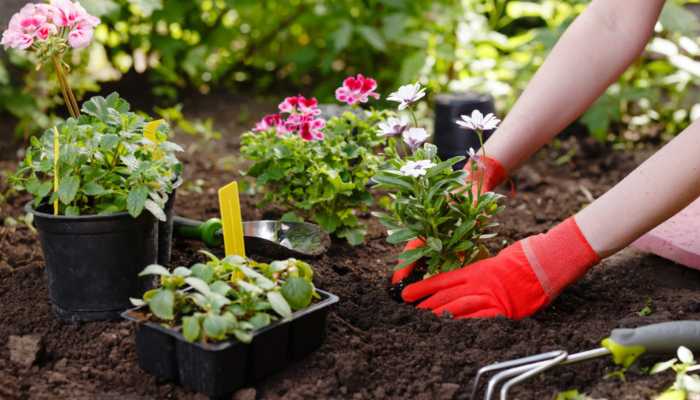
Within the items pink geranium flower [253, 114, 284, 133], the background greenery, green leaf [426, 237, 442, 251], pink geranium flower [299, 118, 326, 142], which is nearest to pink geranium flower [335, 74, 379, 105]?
pink geranium flower [299, 118, 326, 142]

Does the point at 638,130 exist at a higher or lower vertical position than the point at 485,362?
higher

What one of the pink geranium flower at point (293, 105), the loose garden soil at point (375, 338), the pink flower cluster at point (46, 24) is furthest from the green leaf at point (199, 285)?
the pink geranium flower at point (293, 105)

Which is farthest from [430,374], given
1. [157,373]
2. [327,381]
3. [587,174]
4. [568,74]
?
[587,174]

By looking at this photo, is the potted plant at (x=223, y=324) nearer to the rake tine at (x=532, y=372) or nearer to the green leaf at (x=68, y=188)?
the green leaf at (x=68, y=188)

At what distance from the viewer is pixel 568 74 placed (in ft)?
6.02

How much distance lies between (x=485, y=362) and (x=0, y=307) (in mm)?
1269

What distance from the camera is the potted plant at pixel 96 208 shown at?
135cm

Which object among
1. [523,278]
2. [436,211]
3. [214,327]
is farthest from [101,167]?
[523,278]

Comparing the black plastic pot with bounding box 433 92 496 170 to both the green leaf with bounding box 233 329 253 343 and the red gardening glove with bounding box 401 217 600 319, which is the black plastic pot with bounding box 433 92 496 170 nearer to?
the red gardening glove with bounding box 401 217 600 319

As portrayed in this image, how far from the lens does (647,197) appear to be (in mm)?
1420

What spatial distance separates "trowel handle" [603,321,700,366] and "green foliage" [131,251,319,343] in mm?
651

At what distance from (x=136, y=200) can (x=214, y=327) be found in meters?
0.40

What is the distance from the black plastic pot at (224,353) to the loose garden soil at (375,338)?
0.09 ft

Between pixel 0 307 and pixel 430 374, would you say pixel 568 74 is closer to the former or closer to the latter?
Result: pixel 430 374
